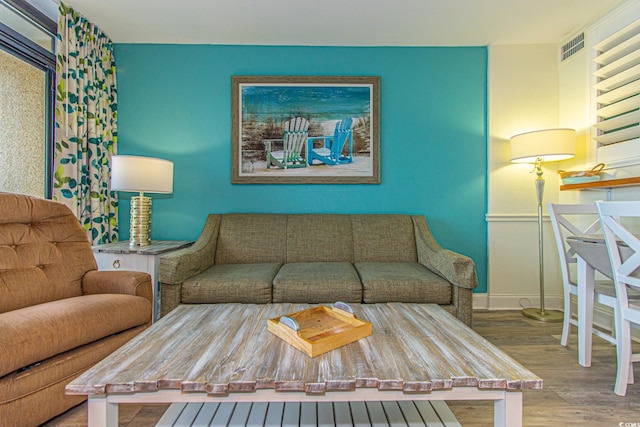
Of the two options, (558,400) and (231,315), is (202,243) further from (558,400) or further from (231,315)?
(558,400)

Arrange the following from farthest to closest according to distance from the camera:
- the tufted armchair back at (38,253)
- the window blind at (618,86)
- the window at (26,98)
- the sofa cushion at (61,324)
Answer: the window blind at (618,86), the window at (26,98), the tufted armchair back at (38,253), the sofa cushion at (61,324)

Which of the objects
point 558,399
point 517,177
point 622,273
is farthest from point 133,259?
point 517,177

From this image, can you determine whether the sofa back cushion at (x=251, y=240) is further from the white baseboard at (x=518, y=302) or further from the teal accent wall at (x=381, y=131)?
the white baseboard at (x=518, y=302)

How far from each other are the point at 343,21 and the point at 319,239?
172 centimetres

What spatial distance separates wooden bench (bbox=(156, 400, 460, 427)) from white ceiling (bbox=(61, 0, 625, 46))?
2.44 metres

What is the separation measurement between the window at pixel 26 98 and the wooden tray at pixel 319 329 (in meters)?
2.12

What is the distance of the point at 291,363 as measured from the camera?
38.4 inches

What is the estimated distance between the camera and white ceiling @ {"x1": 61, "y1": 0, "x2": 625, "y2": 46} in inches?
90.6

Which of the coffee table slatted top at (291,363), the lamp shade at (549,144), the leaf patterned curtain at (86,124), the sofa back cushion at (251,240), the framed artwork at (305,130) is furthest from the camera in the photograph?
the framed artwork at (305,130)

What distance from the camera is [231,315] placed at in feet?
4.69

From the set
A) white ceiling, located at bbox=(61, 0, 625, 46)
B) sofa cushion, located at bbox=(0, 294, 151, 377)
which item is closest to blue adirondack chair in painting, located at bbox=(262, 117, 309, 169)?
white ceiling, located at bbox=(61, 0, 625, 46)

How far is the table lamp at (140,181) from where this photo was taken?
223 centimetres

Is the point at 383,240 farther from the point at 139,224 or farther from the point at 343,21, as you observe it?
the point at 139,224

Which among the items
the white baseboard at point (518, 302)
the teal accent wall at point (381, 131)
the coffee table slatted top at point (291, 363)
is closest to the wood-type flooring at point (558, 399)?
the coffee table slatted top at point (291, 363)
